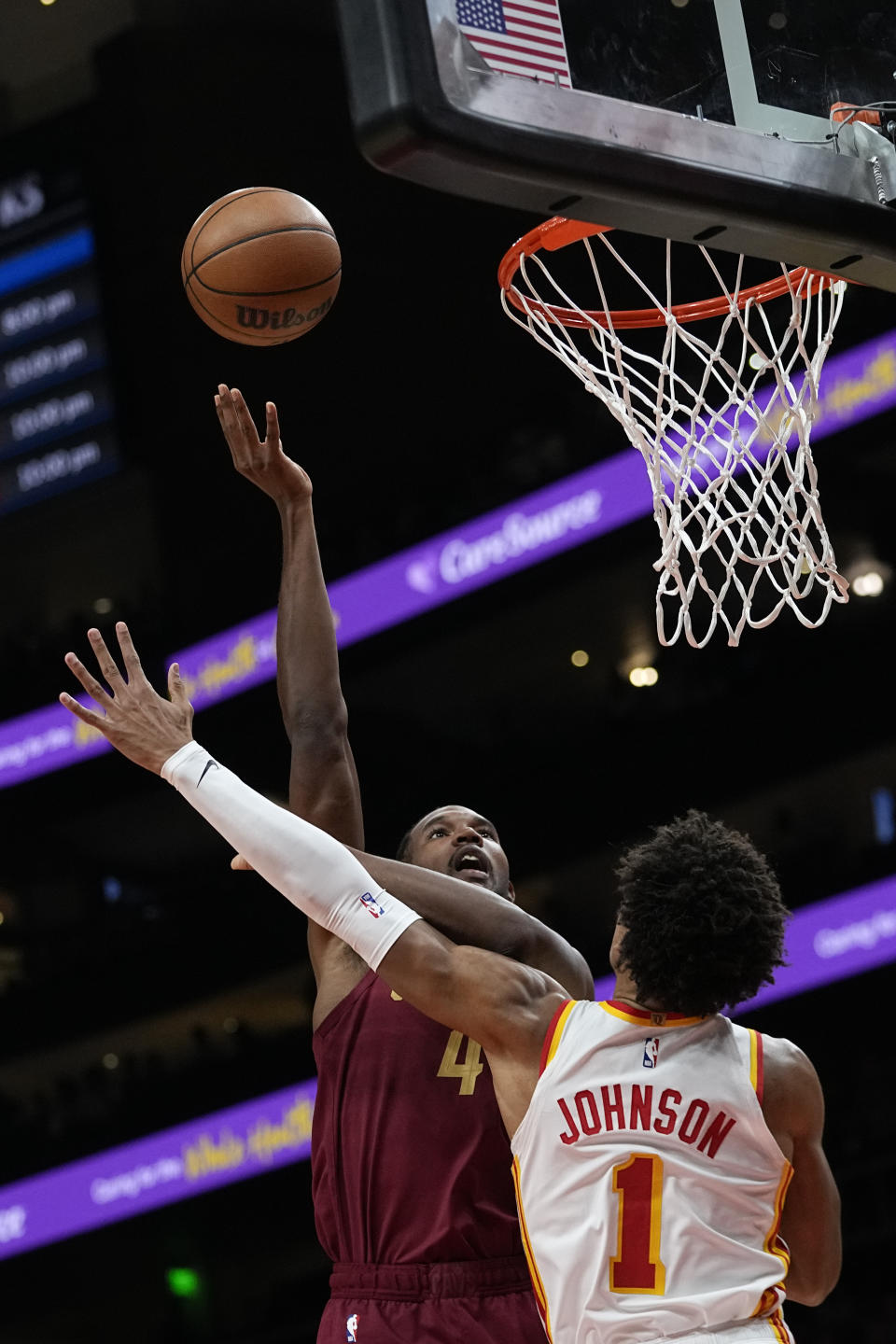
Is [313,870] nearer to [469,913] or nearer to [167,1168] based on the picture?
[469,913]

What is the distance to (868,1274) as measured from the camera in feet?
22.9

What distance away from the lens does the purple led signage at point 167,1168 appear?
25.2 ft

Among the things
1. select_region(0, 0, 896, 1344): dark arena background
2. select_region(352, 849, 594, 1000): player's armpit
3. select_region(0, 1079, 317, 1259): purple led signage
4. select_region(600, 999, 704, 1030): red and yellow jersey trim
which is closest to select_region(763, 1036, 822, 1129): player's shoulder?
select_region(600, 999, 704, 1030): red and yellow jersey trim

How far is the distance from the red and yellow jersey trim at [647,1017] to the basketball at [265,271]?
1796 mm

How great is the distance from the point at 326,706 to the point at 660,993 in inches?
44.7

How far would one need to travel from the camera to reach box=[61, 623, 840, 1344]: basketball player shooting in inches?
95.7

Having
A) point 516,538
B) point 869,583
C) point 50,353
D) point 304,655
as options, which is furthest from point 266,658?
point 304,655

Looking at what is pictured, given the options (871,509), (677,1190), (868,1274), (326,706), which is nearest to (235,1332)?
(868,1274)

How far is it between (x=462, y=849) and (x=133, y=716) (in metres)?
0.84

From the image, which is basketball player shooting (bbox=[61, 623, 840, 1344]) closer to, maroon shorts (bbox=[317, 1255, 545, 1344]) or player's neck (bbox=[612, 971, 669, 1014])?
player's neck (bbox=[612, 971, 669, 1014])

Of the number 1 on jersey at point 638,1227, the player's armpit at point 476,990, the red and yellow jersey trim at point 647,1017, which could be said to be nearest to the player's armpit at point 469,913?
the player's armpit at point 476,990

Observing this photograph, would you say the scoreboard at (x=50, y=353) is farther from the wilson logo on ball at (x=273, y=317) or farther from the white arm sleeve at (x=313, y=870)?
the white arm sleeve at (x=313, y=870)

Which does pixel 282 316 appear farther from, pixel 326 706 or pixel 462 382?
pixel 462 382

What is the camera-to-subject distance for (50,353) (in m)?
8.32
